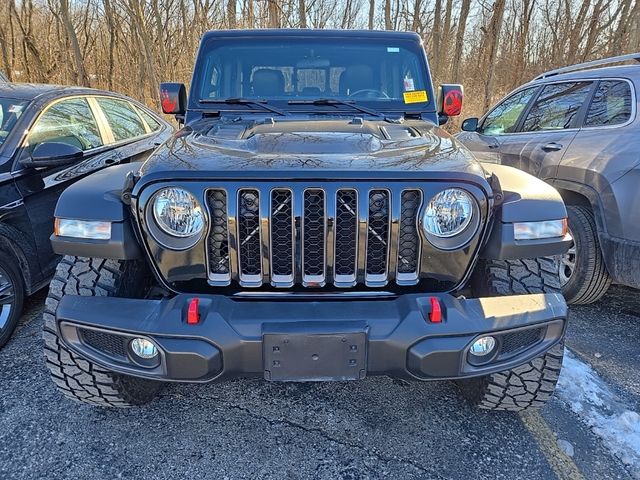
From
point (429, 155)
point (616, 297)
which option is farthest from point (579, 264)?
point (429, 155)

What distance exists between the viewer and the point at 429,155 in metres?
2.02

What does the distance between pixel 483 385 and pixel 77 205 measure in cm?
199

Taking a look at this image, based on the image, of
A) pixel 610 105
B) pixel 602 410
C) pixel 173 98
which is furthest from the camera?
Result: pixel 610 105

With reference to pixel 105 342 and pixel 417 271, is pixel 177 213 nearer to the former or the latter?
pixel 105 342

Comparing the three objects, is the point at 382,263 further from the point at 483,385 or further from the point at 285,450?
the point at 285,450

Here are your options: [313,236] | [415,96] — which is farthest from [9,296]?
[415,96]

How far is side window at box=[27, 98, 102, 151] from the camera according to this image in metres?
3.33

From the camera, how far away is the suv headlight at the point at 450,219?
5.98 ft

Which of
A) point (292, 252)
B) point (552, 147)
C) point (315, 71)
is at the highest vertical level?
point (315, 71)

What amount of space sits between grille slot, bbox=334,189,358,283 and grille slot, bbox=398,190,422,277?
0.19 m

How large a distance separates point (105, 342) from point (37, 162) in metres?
1.82

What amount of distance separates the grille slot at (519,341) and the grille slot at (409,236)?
458mm

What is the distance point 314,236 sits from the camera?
1.84m

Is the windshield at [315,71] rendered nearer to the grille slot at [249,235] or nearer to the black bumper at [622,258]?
the grille slot at [249,235]
